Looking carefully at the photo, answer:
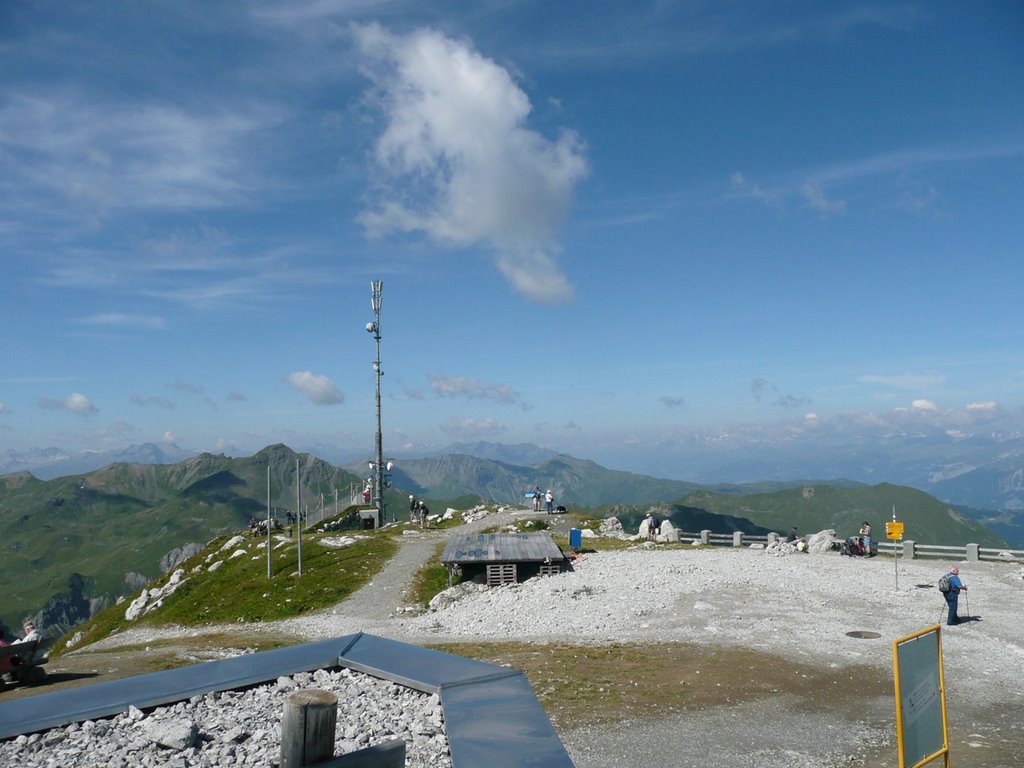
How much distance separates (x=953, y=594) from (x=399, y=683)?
76.3 feet

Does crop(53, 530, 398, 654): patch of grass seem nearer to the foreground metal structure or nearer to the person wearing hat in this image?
the foreground metal structure

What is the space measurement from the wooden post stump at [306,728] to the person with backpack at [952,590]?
25367mm

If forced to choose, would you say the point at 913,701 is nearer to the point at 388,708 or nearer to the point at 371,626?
the point at 388,708

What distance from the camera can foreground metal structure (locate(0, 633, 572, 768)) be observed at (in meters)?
7.01

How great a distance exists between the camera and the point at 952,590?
24703 millimetres

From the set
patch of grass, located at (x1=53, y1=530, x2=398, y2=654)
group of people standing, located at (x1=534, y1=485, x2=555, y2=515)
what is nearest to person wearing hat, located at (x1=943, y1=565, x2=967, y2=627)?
patch of grass, located at (x1=53, y1=530, x2=398, y2=654)

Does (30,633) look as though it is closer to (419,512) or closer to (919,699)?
(919,699)

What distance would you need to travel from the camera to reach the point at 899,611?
2769 centimetres

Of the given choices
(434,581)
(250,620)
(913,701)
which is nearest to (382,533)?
(434,581)

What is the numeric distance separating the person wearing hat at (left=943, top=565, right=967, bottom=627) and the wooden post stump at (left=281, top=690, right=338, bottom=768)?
25.4 metres

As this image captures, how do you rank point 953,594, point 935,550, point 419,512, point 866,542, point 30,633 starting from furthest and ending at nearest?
1. point 419,512
2. point 866,542
3. point 935,550
4. point 953,594
5. point 30,633

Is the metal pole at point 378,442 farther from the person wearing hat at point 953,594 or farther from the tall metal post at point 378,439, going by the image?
the person wearing hat at point 953,594

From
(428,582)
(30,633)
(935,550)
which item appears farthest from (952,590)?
(30,633)

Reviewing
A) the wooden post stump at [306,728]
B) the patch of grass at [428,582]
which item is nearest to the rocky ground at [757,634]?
the patch of grass at [428,582]
